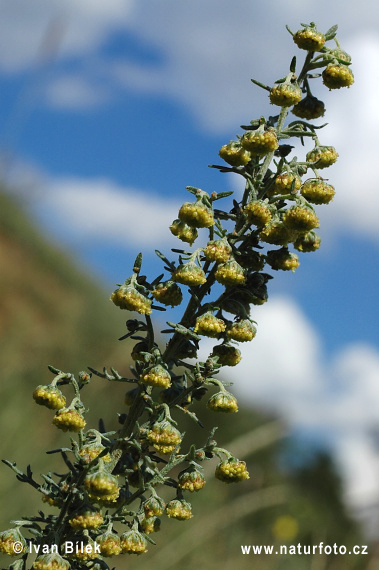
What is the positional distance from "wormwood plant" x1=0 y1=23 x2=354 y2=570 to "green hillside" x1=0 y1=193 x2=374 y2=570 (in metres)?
2.84

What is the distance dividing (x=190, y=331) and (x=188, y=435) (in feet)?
31.4

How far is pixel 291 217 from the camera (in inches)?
72.9

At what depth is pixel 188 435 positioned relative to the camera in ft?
36.6

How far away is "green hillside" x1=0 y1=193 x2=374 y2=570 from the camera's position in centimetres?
596

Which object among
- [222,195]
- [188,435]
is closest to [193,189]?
[222,195]

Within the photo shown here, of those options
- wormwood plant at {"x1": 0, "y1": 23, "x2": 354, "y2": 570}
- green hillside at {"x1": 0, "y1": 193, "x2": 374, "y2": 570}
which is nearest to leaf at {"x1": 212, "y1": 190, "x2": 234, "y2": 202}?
wormwood plant at {"x1": 0, "y1": 23, "x2": 354, "y2": 570}

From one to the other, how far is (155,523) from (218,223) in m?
0.85

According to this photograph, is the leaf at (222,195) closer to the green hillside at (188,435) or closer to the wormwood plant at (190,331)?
the wormwood plant at (190,331)

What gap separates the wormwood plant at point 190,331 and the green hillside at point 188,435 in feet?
9.33

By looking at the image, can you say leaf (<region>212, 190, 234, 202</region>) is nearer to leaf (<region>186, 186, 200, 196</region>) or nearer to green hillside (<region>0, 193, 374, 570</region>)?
leaf (<region>186, 186, 200, 196</region>)

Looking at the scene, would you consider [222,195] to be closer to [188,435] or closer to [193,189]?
[193,189]

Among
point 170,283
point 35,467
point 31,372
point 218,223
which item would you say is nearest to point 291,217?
point 218,223

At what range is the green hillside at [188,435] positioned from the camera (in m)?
5.96

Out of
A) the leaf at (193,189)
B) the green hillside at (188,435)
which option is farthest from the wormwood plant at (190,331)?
the green hillside at (188,435)
